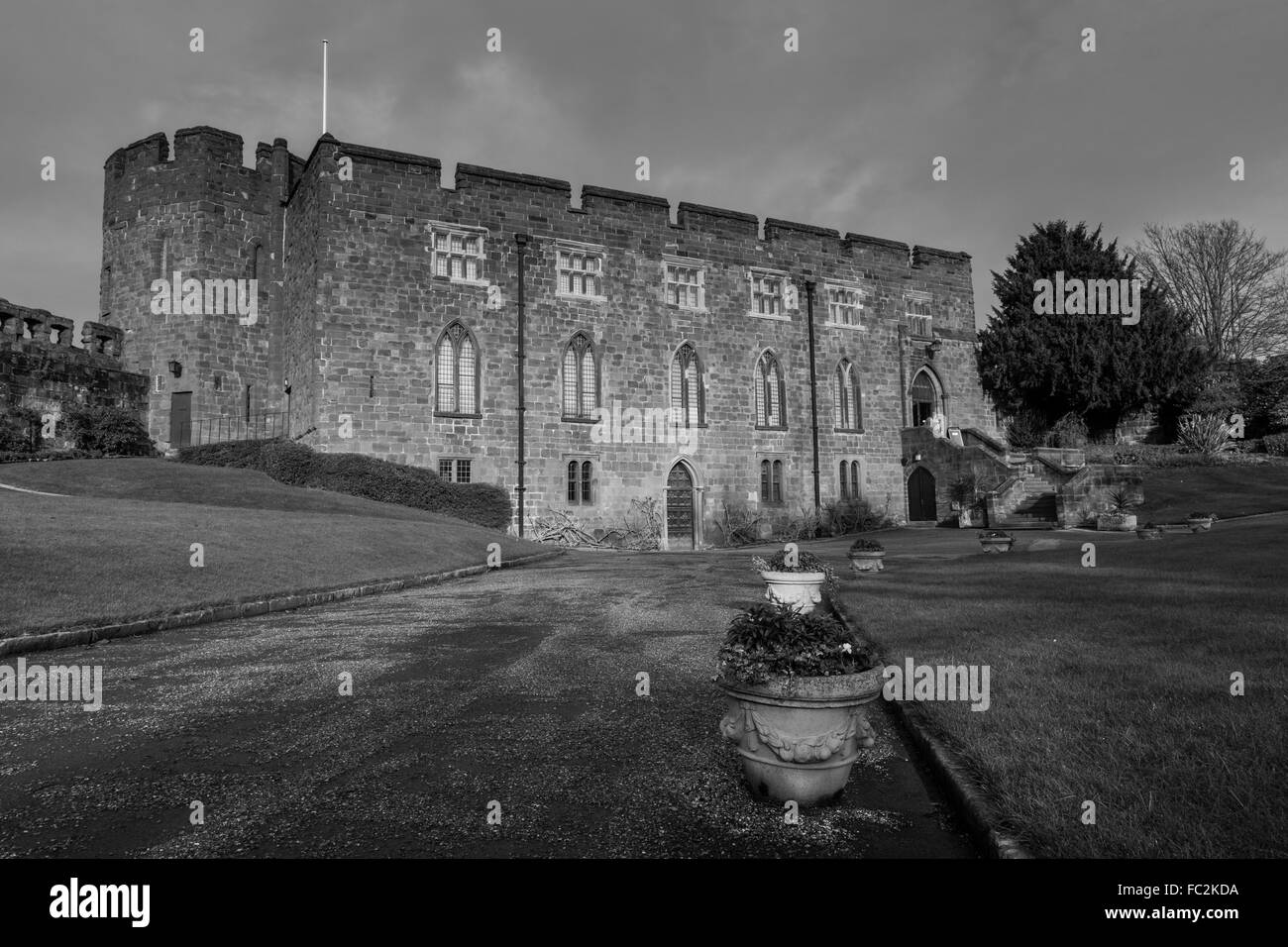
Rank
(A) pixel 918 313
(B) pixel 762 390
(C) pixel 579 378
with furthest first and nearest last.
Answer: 1. (A) pixel 918 313
2. (B) pixel 762 390
3. (C) pixel 579 378

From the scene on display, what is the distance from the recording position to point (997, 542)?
18.5m

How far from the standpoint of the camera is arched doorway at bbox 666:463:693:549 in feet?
100

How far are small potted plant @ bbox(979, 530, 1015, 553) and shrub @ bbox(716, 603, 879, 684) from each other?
15755mm

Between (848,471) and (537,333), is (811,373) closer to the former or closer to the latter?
(848,471)

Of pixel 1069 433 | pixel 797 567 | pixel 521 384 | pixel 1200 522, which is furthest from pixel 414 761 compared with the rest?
pixel 1069 433

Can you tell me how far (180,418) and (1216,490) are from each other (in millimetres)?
40199

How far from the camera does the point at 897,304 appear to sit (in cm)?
3603

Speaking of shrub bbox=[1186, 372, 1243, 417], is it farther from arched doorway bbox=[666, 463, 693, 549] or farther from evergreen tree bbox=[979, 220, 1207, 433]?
arched doorway bbox=[666, 463, 693, 549]

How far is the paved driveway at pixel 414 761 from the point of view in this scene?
3.86 metres

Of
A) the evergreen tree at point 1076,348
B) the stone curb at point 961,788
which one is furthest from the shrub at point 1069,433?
the stone curb at point 961,788

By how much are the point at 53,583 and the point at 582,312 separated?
21272 mm

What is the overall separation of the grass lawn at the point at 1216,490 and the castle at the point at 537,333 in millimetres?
7894
